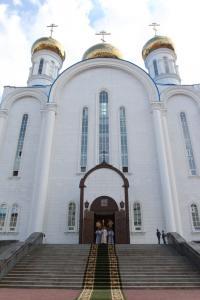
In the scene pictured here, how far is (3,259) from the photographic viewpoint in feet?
23.4

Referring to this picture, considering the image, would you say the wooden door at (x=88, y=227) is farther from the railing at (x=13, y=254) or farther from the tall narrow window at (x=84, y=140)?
the tall narrow window at (x=84, y=140)

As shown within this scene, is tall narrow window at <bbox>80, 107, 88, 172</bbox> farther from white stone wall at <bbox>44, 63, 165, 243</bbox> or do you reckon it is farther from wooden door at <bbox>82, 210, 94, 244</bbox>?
wooden door at <bbox>82, 210, 94, 244</bbox>

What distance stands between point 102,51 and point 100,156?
33.7 ft

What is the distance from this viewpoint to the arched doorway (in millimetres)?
11258

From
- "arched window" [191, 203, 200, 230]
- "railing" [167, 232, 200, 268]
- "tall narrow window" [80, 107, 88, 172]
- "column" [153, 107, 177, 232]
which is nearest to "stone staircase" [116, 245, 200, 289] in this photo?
"railing" [167, 232, 200, 268]

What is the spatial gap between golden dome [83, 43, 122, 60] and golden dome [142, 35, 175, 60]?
8.29 feet

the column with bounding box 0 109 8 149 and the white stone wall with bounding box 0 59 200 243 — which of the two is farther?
the column with bounding box 0 109 8 149

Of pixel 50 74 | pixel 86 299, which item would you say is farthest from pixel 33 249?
pixel 50 74

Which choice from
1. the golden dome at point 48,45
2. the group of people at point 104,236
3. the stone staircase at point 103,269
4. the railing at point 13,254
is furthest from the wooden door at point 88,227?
the golden dome at point 48,45

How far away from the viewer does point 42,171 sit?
1335 centimetres

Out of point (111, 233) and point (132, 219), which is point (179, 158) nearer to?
point (132, 219)

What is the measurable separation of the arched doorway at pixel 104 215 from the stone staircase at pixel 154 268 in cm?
180

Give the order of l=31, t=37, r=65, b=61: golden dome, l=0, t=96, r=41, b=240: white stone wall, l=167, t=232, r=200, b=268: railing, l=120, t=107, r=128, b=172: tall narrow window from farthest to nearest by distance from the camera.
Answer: l=31, t=37, r=65, b=61: golden dome, l=120, t=107, r=128, b=172: tall narrow window, l=0, t=96, r=41, b=240: white stone wall, l=167, t=232, r=200, b=268: railing

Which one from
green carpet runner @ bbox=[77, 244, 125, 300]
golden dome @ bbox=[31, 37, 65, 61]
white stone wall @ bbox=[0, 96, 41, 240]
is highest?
golden dome @ bbox=[31, 37, 65, 61]
